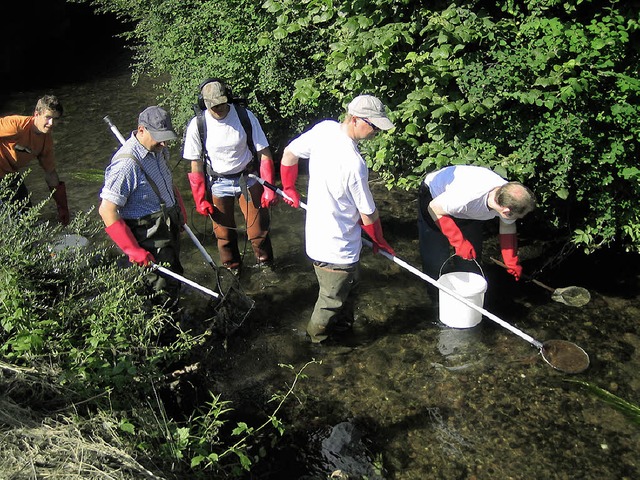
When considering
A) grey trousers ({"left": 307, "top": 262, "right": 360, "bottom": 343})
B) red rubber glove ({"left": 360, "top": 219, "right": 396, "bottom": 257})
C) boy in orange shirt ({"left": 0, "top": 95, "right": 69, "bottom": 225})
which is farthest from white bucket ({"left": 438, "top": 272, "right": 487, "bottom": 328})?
boy in orange shirt ({"left": 0, "top": 95, "right": 69, "bottom": 225})

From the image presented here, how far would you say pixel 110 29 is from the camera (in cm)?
1834

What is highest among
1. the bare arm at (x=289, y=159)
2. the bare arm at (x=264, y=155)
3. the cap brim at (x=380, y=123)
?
the cap brim at (x=380, y=123)

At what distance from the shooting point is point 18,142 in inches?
211

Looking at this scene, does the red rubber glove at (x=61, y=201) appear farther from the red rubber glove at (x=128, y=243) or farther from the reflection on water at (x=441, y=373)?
the red rubber glove at (x=128, y=243)

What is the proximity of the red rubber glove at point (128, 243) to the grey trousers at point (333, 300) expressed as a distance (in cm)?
134

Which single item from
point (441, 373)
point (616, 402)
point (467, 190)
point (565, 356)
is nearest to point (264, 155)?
point (467, 190)

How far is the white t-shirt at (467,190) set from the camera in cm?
491

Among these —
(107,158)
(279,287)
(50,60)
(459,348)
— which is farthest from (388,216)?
(50,60)

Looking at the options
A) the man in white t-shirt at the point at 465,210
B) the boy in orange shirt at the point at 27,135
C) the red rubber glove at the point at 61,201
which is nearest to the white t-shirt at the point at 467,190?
the man in white t-shirt at the point at 465,210

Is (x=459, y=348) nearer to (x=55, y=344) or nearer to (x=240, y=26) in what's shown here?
(x=55, y=344)

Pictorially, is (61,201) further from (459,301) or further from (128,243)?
(459,301)

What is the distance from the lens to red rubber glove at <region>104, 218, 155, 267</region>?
4.40m

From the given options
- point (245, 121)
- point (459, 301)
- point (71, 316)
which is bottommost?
point (459, 301)

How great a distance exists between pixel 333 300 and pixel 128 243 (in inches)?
66.7
